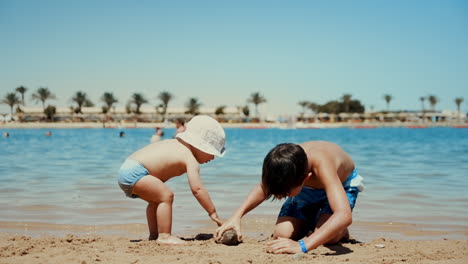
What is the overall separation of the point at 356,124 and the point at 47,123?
66.5 meters

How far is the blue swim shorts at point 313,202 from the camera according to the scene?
406 centimetres

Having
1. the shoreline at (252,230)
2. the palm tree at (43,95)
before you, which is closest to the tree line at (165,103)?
the palm tree at (43,95)

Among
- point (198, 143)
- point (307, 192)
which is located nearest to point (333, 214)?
point (307, 192)

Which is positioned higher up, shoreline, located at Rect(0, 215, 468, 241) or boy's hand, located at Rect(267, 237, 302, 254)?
boy's hand, located at Rect(267, 237, 302, 254)

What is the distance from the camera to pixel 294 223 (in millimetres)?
4086

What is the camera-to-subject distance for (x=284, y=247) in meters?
3.50

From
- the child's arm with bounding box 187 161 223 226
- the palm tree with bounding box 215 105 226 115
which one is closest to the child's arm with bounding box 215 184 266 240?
the child's arm with bounding box 187 161 223 226

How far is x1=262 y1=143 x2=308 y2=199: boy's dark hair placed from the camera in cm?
321

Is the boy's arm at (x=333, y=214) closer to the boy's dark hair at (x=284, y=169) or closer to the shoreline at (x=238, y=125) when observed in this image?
the boy's dark hair at (x=284, y=169)

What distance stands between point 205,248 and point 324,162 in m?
1.19

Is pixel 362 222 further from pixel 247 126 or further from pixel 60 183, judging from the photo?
pixel 247 126

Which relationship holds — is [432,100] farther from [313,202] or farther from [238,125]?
[313,202]

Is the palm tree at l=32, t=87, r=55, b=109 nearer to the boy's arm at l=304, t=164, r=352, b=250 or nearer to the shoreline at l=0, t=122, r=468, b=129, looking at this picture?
the shoreline at l=0, t=122, r=468, b=129

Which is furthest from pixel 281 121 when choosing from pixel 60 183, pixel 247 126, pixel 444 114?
pixel 60 183
